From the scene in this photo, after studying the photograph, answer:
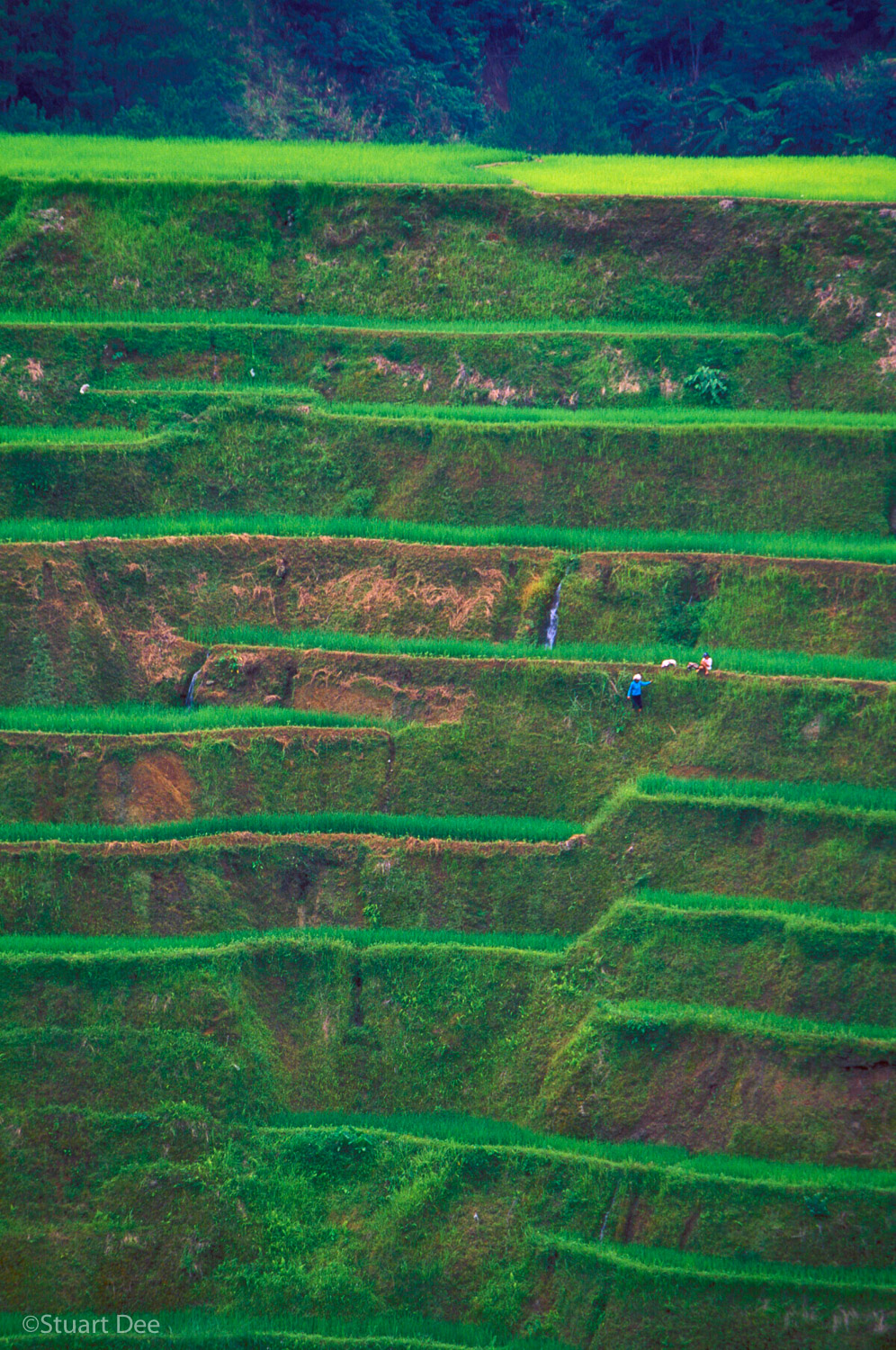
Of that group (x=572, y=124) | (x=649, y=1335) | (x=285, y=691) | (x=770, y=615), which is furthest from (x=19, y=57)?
(x=649, y=1335)

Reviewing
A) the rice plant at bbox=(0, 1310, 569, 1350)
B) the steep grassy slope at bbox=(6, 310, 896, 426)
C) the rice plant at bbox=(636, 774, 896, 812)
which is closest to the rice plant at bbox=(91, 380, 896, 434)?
the steep grassy slope at bbox=(6, 310, 896, 426)

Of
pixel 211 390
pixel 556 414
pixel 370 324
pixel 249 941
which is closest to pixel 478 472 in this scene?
pixel 556 414

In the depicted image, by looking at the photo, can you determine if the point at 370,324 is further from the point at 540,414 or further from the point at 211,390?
the point at 540,414

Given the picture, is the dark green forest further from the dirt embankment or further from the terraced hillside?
the dirt embankment

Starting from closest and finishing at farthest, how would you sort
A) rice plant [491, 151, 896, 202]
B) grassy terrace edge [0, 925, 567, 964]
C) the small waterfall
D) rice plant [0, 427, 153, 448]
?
1. grassy terrace edge [0, 925, 567, 964]
2. the small waterfall
3. rice plant [0, 427, 153, 448]
4. rice plant [491, 151, 896, 202]

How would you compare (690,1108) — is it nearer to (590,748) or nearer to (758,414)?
(590,748)
